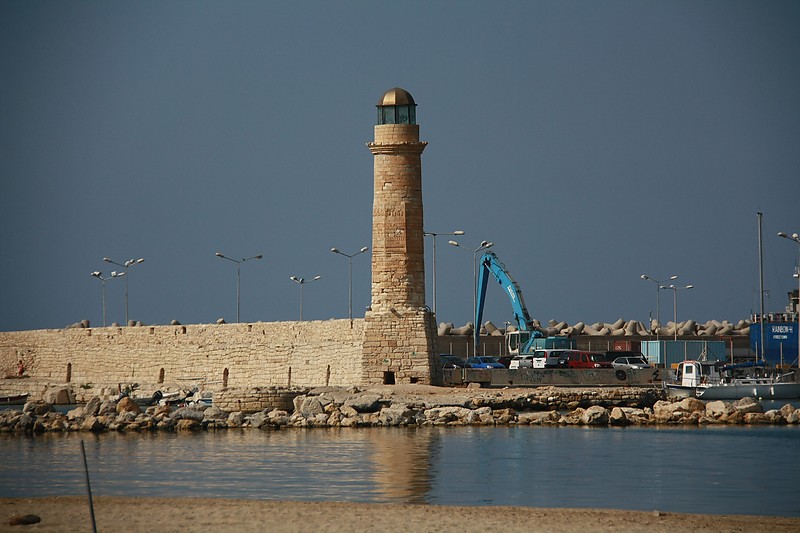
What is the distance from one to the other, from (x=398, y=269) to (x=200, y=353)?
10.8 meters

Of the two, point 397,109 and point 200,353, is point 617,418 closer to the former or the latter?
point 397,109

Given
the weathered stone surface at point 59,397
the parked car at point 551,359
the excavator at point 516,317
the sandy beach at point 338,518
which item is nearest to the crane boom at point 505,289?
the excavator at point 516,317

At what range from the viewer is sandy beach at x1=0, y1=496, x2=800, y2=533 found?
1398 centimetres

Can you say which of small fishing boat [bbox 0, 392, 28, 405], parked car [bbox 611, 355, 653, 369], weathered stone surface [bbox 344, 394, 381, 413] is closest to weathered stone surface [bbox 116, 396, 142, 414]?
weathered stone surface [bbox 344, 394, 381, 413]

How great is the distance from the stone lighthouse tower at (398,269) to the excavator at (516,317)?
1480 cm

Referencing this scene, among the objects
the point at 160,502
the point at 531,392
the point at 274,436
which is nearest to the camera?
the point at 160,502

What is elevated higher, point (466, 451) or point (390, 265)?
point (390, 265)

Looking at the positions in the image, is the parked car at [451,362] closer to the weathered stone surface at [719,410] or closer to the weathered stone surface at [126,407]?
the weathered stone surface at [719,410]

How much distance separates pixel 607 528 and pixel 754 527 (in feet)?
5.54

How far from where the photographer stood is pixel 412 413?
28391 millimetres

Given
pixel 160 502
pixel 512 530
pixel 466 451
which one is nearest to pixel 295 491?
Answer: pixel 160 502

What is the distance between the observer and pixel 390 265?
3136 cm

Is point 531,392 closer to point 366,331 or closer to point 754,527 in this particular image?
point 366,331

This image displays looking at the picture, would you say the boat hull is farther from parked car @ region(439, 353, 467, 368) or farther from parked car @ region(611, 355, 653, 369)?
parked car @ region(439, 353, 467, 368)
